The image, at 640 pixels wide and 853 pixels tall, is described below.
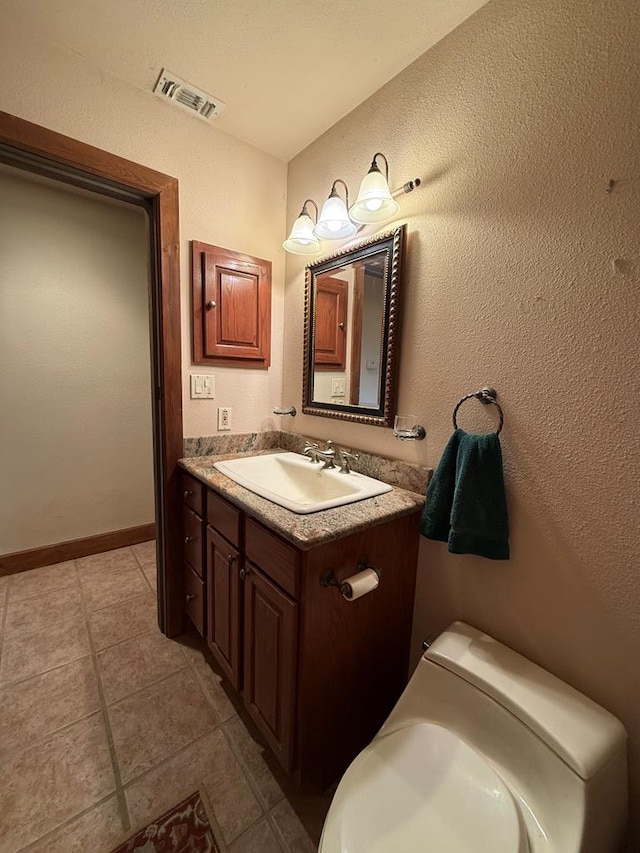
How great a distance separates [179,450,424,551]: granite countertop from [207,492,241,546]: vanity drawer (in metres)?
0.05

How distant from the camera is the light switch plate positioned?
5.18 feet

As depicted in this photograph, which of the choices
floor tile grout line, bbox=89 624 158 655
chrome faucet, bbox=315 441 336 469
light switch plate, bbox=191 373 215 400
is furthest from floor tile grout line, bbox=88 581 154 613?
chrome faucet, bbox=315 441 336 469

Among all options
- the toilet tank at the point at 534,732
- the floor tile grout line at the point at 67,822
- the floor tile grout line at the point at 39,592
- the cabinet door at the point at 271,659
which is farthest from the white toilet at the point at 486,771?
the floor tile grout line at the point at 39,592

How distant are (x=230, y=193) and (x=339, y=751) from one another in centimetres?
223

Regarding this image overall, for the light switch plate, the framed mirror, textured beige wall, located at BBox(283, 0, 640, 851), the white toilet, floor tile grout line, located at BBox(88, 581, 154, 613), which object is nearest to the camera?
the white toilet

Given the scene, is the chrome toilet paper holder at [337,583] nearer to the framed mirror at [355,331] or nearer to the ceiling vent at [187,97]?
the framed mirror at [355,331]

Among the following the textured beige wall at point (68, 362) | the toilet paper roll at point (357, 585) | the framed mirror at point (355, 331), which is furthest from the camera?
the textured beige wall at point (68, 362)

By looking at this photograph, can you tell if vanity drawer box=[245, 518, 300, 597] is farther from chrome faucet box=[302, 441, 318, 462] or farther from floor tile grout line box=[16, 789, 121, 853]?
floor tile grout line box=[16, 789, 121, 853]

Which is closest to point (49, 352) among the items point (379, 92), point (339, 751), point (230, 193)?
point (230, 193)

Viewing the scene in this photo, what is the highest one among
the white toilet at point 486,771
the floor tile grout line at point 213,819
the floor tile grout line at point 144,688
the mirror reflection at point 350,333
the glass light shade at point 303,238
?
the glass light shade at point 303,238

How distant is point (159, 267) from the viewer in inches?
55.7

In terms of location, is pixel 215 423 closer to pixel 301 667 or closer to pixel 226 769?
pixel 301 667

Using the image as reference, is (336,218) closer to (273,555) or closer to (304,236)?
(304,236)

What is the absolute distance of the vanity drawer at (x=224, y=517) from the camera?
1163 millimetres
